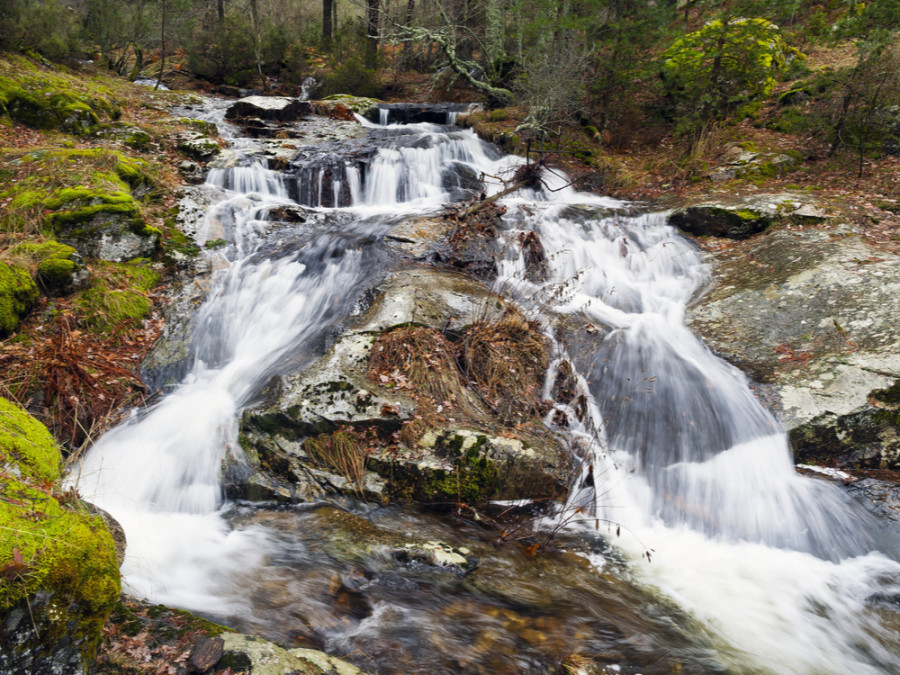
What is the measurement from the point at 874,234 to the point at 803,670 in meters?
6.72

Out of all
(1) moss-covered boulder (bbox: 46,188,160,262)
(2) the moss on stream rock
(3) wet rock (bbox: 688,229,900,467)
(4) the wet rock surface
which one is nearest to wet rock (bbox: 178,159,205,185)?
(2) the moss on stream rock

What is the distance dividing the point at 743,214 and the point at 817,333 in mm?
3327

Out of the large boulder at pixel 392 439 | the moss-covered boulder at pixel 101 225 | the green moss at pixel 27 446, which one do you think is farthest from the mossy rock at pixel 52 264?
the green moss at pixel 27 446

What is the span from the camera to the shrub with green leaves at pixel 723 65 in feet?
31.7

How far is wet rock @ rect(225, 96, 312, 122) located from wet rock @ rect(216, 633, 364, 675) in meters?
14.7

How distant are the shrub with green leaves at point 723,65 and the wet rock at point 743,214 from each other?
9.83ft

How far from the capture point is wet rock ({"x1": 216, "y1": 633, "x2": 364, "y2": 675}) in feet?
7.53

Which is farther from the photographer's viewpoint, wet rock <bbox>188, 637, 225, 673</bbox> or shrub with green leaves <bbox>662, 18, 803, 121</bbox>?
shrub with green leaves <bbox>662, 18, 803, 121</bbox>

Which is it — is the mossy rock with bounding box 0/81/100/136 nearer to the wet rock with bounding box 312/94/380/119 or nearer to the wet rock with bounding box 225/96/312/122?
the wet rock with bounding box 225/96/312/122

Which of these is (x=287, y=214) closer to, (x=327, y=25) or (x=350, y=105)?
(x=350, y=105)

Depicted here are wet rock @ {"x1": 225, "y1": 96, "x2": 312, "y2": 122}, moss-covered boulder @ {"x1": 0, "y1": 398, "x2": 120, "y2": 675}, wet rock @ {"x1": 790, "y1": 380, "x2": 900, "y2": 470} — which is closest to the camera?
moss-covered boulder @ {"x1": 0, "y1": 398, "x2": 120, "y2": 675}

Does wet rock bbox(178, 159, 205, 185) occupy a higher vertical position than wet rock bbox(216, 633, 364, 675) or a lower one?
higher

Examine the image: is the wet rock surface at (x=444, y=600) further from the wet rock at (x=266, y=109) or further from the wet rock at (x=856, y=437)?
the wet rock at (x=266, y=109)

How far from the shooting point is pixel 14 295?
5.37m
